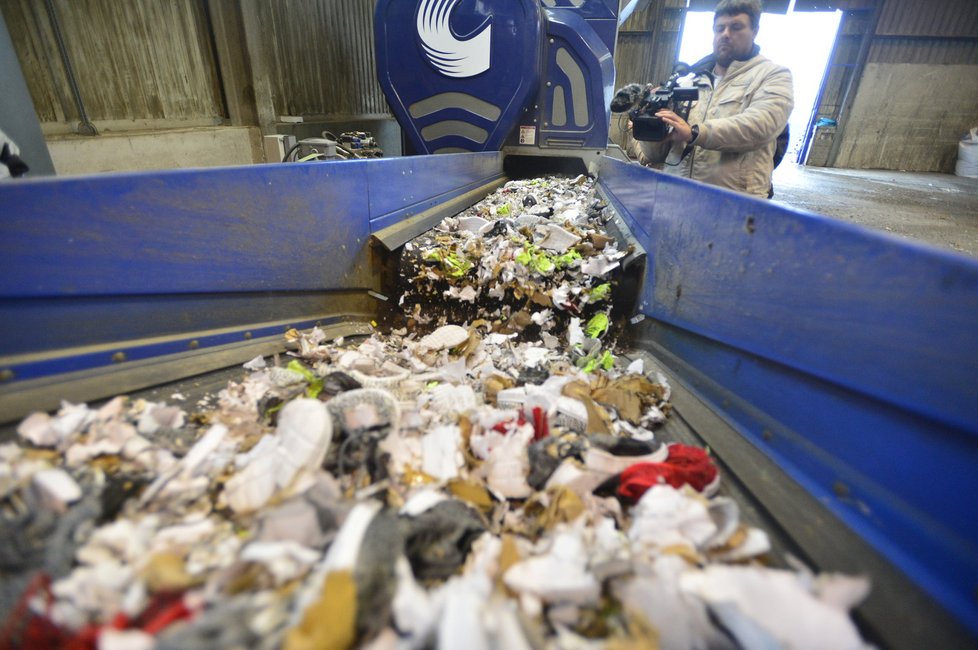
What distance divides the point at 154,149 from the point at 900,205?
713cm

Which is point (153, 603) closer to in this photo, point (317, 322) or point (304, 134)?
point (317, 322)

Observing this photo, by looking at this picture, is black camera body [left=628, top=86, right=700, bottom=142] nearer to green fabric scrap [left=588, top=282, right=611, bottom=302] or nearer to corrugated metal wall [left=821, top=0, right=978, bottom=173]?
green fabric scrap [left=588, top=282, right=611, bottom=302]

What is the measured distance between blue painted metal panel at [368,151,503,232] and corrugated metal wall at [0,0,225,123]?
8.55ft

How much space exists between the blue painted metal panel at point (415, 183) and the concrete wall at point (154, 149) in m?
1.83

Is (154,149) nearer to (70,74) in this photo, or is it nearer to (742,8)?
(70,74)

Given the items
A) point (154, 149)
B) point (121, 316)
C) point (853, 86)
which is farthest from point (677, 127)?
point (853, 86)

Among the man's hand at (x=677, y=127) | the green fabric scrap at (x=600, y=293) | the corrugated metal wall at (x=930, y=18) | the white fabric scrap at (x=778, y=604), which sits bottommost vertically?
the white fabric scrap at (x=778, y=604)

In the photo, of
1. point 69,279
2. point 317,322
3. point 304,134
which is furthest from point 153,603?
point 304,134

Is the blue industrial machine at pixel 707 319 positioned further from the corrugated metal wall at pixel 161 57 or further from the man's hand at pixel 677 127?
the corrugated metal wall at pixel 161 57

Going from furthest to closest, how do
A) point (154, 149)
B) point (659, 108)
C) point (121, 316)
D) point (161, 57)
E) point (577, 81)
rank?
point (577, 81) → point (161, 57) → point (154, 149) → point (659, 108) → point (121, 316)

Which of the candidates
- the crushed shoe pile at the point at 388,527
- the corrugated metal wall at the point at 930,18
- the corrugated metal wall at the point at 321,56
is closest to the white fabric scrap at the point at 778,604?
the crushed shoe pile at the point at 388,527

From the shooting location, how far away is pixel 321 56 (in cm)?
476

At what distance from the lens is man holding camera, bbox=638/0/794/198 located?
6.86 ft

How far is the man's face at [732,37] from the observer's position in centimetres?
219
